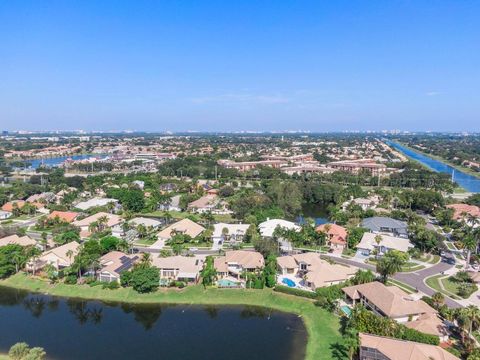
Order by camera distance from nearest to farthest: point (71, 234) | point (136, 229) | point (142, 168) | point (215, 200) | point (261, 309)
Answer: point (261, 309) < point (71, 234) < point (136, 229) < point (215, 200) < point (142, 168)

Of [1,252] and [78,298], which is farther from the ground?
[1,252]

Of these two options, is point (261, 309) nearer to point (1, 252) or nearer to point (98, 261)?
point (98, 261)

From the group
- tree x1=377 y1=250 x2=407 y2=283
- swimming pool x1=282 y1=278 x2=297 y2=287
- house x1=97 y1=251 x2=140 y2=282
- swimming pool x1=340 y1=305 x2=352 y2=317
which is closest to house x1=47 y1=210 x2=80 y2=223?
house x1=97 y1=251 x2=140 y2=282

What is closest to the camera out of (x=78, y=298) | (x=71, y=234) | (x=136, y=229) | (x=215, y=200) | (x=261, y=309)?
(x=261, y=309)

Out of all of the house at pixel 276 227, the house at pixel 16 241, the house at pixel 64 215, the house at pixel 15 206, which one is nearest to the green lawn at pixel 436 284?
the house at pixel 276 227

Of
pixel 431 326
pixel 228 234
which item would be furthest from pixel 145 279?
pixel 431 326

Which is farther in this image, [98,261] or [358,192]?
[358,192]

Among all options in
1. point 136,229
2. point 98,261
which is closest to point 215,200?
point 136,229

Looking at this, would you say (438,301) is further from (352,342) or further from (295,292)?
(295,292)
